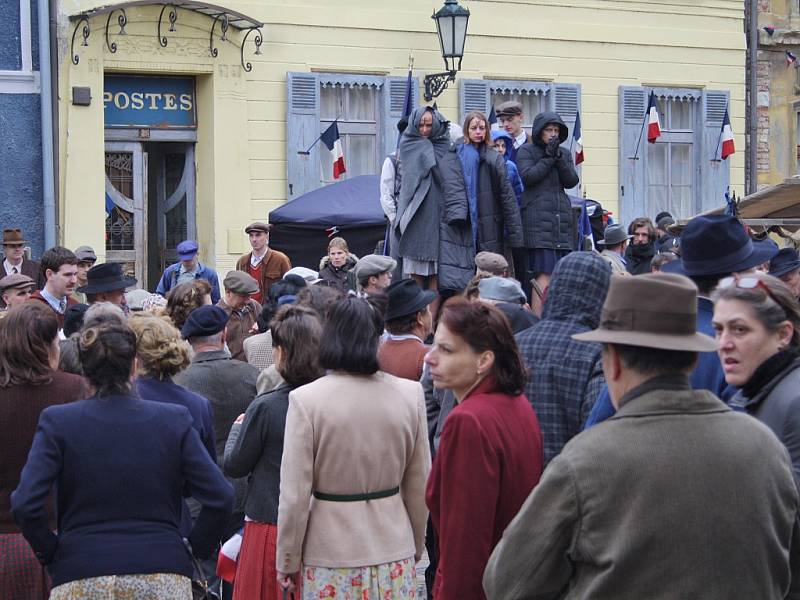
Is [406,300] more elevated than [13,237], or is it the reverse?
[13,237]

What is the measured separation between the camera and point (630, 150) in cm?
1939

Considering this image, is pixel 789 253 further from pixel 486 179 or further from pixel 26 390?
pixel 26 390

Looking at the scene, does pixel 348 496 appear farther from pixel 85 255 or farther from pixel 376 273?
pixel 85 255

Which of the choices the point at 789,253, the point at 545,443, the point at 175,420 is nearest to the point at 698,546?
the point at 545,443

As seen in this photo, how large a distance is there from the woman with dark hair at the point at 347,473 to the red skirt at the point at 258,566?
31cm

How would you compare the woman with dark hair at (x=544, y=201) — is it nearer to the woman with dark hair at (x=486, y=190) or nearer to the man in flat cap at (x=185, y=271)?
the woman with dark hair at (x=486, y=190)

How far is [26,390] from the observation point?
17.7 feet

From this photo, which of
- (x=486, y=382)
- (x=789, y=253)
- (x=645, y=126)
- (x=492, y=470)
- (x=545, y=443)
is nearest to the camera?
Answer: (x=492, y=470)

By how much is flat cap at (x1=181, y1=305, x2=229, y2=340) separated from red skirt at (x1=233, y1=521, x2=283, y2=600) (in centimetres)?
131

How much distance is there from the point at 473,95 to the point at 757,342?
558 inches

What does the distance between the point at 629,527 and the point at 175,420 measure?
2.21 metres

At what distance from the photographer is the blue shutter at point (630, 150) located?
758 inches

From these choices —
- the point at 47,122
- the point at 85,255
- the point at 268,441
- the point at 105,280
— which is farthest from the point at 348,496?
the point at 47,122

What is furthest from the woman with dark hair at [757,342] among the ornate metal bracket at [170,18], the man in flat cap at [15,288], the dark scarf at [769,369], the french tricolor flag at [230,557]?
the ornate metal bracket at [170,18]
